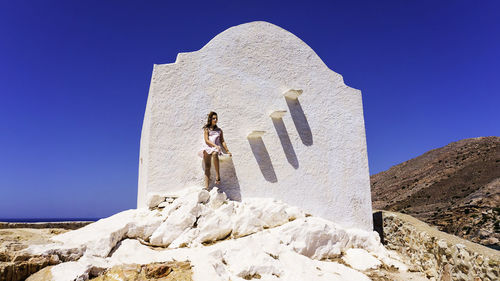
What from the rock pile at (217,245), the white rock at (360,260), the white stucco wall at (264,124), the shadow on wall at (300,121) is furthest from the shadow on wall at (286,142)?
the white rock at (360,260)

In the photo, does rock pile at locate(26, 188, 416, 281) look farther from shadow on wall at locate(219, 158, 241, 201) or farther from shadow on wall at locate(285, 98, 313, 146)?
shadow on wall at locate(285, 98, 313, 146)

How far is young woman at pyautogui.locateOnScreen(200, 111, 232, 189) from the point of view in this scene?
6.86 metres

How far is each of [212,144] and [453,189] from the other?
18627 millimetres

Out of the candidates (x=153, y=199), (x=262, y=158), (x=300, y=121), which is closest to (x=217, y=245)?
(x=153, y=199)

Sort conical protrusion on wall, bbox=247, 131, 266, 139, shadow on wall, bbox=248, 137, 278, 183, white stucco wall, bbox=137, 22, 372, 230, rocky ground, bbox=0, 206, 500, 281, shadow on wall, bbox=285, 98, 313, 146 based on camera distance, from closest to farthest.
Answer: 1. rocky ground, bbox=0, 206, 500, 281
2. white stucco wall, bbox=137, 22, 372, 230
3. conical protrusion on wall, bbox=247, 131, 266, 139
4. shadow on wall, bbox=248, 137, 278, 183
5. shadow on wall, bbox=285, 98, 313, 146

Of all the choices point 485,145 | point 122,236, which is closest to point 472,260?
point 122,236

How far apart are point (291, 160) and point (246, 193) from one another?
139 cm

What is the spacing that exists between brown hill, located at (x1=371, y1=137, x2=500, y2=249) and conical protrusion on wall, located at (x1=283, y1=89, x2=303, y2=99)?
9.69 metres

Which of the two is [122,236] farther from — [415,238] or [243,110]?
[415,238]

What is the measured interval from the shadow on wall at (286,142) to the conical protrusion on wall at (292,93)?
63 centimetres

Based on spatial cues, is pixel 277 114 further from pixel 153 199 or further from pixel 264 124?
pixel 153 199

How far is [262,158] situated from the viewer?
770 centimetres

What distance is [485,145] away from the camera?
80.8ft

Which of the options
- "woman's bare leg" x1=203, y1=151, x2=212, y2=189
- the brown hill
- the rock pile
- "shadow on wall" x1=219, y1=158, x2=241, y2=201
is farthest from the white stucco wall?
the brown hill
